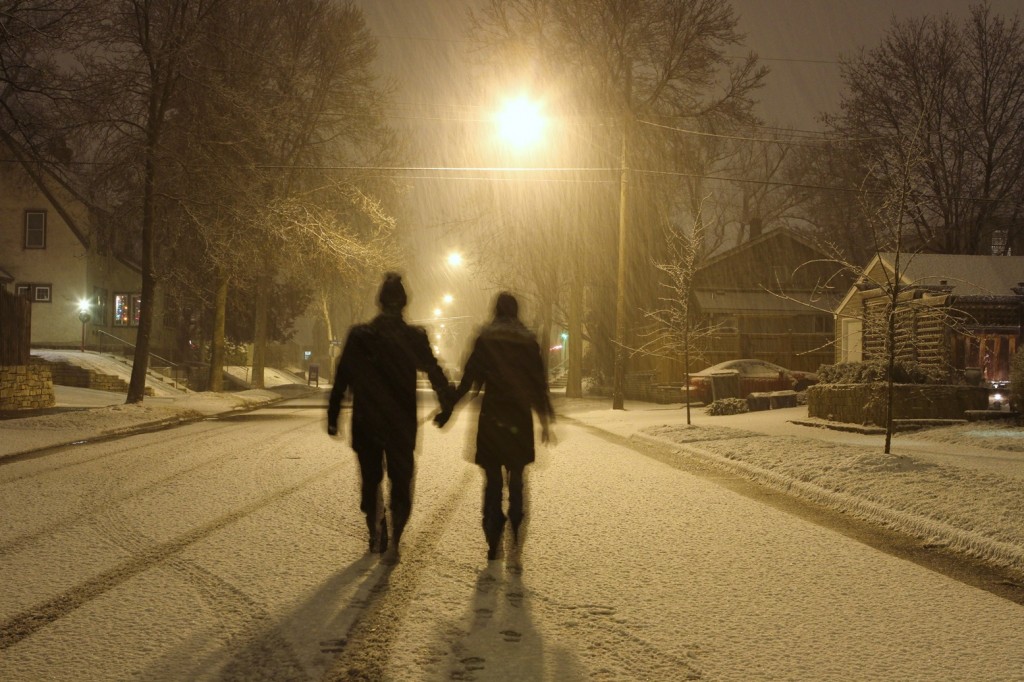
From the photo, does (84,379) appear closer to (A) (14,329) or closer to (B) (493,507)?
(A) (14,329)

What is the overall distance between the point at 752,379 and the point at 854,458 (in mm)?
19710

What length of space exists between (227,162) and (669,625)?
22446 mm

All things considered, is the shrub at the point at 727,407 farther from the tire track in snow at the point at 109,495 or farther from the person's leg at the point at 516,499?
the person's leg at the point at 516,499

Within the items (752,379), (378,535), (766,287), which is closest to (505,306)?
(378,535)

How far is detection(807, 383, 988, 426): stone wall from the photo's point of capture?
18.4 meters

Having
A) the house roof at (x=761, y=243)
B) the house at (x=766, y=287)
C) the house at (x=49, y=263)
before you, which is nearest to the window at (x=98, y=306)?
the house at (x=49, y=263)

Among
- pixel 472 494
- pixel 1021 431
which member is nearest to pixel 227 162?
pixel 472 494

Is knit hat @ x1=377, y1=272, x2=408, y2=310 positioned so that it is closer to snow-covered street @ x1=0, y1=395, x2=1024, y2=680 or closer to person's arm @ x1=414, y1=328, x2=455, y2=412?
person's arm @ x1=414, y1=328, x2=455, y2=412

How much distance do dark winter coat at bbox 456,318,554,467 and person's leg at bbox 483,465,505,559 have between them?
0.31 ft

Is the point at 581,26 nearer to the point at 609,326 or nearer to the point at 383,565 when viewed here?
the point at 609,326

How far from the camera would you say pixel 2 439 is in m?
16.5

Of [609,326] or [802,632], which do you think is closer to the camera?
[802,632]

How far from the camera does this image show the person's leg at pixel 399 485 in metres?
6.94

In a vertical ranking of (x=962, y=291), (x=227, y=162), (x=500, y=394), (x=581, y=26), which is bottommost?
(x=500, y=394)
